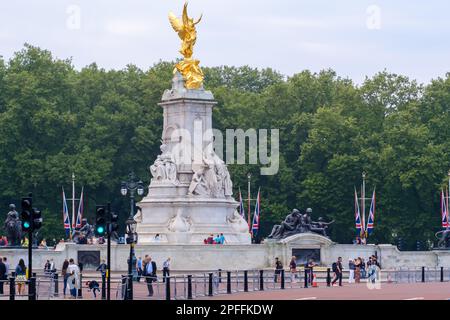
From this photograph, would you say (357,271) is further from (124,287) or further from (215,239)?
(124,287)

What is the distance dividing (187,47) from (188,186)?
863 centimetres

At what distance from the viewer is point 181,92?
8631cm

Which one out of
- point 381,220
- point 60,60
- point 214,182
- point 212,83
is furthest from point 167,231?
point 212,83

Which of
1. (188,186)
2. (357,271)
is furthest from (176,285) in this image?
(188,186)

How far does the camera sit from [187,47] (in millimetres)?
88125

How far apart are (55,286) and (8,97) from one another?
54702 millimetres

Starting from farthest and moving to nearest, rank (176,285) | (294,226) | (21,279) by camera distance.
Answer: (294,226)
(176,285)
(21,279)

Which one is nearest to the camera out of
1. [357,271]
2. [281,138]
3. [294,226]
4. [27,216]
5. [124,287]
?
[27,216]

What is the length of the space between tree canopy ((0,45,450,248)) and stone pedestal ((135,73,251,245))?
20086mm

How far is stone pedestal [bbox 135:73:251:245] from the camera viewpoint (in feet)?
275

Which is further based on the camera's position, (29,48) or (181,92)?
(29,48)

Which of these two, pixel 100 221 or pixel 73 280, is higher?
pixel 100 221
